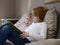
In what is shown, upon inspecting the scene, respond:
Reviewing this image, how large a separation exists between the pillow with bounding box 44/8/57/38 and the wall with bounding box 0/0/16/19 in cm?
202

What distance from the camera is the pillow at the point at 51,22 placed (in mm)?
1861

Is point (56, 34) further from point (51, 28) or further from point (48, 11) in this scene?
point (48, 11)

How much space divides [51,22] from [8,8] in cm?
216

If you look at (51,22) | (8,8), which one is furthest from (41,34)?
(8,8)

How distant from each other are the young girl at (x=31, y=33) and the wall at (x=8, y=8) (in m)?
1.81

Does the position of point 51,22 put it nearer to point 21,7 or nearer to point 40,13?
point 40,13

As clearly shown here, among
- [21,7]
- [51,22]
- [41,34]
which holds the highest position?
[21,7]

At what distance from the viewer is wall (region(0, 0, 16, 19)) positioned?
12.4 feet

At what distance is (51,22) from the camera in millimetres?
1894

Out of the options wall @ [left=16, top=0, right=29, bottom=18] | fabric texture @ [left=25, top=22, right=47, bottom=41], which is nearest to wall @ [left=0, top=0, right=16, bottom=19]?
wall @ [left=16, top=0, right=29, bottom=18]

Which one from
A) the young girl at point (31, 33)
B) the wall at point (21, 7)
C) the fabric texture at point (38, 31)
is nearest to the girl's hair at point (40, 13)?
the young girl at point (31, 33)

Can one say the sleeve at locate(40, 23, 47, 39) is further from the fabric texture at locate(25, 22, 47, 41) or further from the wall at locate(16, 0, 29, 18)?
the wall at locate(16, 0, 29, 18)

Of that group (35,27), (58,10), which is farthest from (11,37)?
(58,10)

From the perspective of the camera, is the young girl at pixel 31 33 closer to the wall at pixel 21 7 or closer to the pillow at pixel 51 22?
the pillow at pixel 51 22
